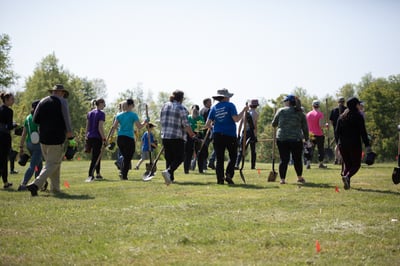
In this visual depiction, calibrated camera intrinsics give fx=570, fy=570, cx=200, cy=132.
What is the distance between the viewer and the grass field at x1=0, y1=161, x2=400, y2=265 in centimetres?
A: 616

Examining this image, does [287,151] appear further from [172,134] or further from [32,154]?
[32,154]

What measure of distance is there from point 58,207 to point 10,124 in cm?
435

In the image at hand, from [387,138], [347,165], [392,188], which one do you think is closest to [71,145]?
[347,165]

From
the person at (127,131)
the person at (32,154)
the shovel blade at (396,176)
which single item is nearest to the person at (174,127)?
the person at (127,131)

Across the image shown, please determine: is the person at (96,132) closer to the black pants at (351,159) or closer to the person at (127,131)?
the person at (127,131)

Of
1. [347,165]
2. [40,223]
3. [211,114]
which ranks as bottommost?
[40,223]

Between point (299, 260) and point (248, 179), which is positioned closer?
point (299, 260)

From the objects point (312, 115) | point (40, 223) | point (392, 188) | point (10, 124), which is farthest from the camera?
point (312, 115)

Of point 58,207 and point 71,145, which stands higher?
point 71,145

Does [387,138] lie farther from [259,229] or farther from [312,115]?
[259,229]

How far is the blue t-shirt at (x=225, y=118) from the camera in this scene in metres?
13.6

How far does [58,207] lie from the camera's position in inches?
387

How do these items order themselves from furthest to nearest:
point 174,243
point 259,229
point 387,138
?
point 387,138
point 259,229
point 174,243

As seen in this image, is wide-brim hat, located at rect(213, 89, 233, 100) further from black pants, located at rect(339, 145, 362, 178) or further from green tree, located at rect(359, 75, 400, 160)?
green tree, located at rect(359, 75, 400, 160)
